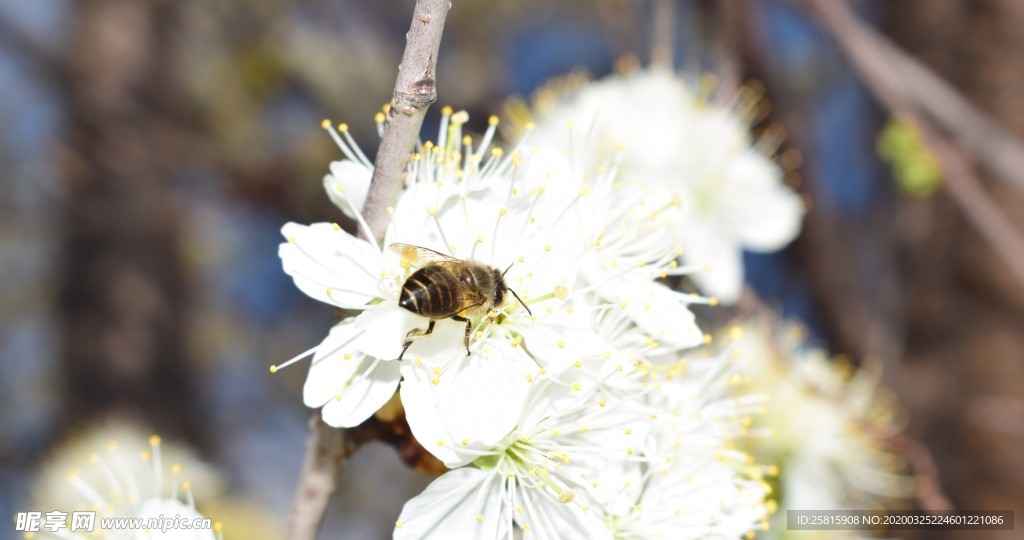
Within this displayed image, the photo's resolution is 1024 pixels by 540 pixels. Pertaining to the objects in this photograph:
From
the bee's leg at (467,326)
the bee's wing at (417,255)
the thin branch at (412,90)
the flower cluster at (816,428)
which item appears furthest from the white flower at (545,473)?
the flower cluster at (816,428)

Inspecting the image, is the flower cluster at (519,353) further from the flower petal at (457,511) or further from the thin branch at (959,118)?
the thin branch at (959,118)

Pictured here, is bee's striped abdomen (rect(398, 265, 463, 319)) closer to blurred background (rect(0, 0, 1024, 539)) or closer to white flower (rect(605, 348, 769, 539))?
white flower (rect(605, 348, 769, 539))

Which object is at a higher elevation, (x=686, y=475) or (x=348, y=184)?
(x=348, y=184)

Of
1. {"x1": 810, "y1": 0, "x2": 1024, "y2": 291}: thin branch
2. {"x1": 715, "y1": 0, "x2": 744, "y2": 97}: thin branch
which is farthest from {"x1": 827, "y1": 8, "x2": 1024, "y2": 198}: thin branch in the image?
{"x1": 715, "y1": 0, "x2": 744, "y2": 97}: thin branch

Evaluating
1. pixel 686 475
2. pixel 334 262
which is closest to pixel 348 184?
pixel 334 262

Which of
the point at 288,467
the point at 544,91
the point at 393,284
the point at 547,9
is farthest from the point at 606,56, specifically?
the point at 393,284

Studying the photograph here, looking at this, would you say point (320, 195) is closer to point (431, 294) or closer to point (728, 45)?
point (728, 45)
